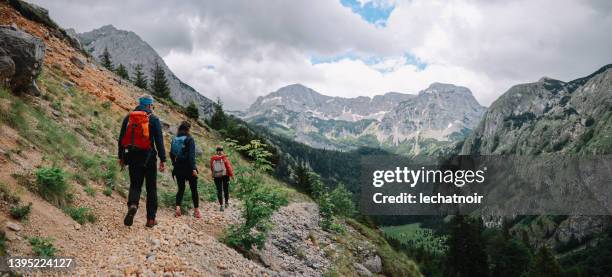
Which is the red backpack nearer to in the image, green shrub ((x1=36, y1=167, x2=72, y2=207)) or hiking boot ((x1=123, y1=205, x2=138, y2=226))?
hiking boot ((x1=123, y1=205, x2=138, y2=226))

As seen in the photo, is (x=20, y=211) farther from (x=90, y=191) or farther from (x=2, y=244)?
(x=90, y=191)

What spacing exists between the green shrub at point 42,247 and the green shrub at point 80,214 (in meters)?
1.82

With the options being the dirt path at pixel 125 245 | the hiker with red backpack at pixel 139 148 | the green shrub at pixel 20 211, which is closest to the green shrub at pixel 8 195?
the green shrub at pixel 20 211

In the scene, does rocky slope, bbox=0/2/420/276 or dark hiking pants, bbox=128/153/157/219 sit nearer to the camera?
rocky slope, bbox=0/2/420/276

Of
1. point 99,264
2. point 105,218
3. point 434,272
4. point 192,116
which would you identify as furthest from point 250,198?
point 434,272

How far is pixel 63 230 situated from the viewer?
8.57m

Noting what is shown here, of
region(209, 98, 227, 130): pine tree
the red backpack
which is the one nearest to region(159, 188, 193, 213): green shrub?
the red backpack


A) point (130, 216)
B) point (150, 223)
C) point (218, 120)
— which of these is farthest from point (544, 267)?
point (130, 216)

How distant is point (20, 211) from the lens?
311 inches

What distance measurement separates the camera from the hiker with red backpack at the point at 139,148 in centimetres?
978

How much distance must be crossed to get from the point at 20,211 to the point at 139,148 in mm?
2803

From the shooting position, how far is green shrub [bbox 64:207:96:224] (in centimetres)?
941

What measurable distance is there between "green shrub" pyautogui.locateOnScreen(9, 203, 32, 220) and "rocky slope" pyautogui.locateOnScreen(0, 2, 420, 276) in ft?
0.24

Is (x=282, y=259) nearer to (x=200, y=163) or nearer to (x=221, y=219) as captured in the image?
(x=221, y=219)
